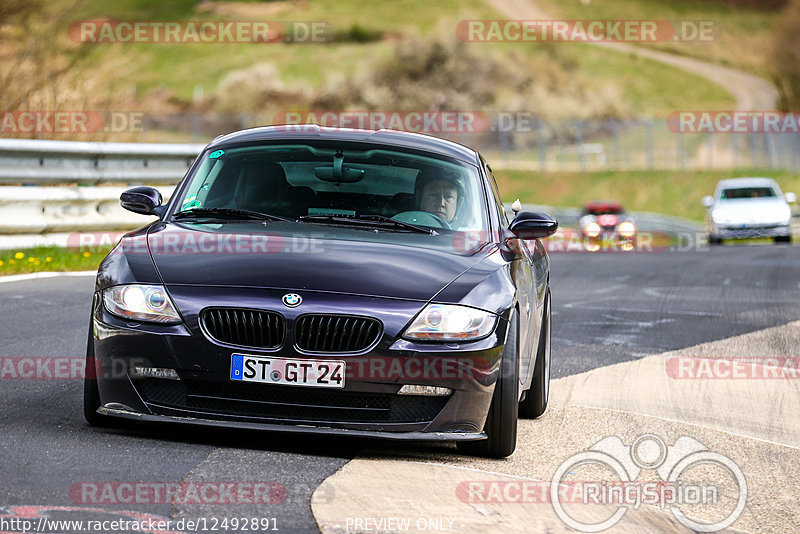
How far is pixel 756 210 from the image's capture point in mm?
31219

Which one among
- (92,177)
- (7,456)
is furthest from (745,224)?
(7,456)

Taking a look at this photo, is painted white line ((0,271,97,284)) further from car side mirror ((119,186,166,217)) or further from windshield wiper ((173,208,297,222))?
windshield wiper ((173,208,297,222))

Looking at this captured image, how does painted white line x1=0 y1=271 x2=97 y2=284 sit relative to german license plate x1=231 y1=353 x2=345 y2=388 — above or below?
below

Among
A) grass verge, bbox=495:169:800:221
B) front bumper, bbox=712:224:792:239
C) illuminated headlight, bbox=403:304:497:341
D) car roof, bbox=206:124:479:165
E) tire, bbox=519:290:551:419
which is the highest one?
car roof, bbox=206:124:479:165

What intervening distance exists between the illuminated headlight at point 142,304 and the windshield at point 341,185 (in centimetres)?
114

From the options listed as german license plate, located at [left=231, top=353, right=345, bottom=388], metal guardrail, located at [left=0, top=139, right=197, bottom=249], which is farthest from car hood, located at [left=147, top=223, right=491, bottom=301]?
metal guardrail, located at [left=0, top=139, right=197, bottom=249]

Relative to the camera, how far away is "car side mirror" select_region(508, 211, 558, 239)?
7.02 meters

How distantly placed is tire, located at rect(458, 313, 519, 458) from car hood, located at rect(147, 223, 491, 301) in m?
0.39

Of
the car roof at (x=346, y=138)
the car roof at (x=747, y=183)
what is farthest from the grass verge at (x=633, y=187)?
the car roof at (x=346, y=138)

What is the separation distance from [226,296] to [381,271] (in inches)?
26.4

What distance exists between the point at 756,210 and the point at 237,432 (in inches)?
1049

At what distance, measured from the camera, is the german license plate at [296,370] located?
5547 millimetres

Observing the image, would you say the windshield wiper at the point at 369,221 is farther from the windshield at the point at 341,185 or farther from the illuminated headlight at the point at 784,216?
the illuminated headlight at the point at 784,216

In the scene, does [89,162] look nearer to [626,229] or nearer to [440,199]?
[440,199]
